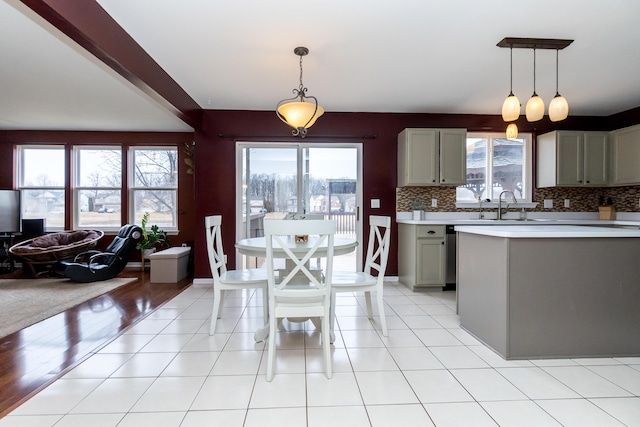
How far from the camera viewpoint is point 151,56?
280cm

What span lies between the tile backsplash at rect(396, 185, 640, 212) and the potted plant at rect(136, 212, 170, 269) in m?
3.86

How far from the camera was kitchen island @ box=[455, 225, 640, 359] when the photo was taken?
6.88 ft

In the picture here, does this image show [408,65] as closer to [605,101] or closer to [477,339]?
[477,339]

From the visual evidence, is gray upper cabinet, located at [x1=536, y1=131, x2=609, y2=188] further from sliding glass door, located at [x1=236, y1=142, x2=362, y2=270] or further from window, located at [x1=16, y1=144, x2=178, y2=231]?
window, located at [x1=16, y1=144, x2=178, y2=231]

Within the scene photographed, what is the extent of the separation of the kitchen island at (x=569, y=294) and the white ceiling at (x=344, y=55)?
1.54 m

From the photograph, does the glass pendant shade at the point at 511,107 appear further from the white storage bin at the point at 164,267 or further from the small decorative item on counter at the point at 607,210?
the white storage bin at the point at 164,267

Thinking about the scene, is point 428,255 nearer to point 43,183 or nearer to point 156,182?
point 156,182

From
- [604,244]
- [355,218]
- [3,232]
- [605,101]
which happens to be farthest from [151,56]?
[605,101]

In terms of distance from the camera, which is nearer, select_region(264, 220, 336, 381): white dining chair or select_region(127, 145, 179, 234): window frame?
select_region(264, 220, 336, 381): white dining chair

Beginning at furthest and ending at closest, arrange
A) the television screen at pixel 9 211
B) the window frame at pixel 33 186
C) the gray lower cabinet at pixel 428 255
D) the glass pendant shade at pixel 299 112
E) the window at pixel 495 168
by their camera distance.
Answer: the window frame at pixel 33 186
the television screen at pixel 9 211
the window at pixel 495 168
the gray lower cabinet at pixel 428 255
the glass pendant shade at pixel 299 112

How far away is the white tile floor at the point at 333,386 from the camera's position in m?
1.54

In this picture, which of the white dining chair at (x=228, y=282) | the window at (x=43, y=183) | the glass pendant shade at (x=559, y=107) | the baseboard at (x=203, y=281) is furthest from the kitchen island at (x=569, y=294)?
the window at (x=43, y=183)

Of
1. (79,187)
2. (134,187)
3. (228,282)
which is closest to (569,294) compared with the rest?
(228,282)

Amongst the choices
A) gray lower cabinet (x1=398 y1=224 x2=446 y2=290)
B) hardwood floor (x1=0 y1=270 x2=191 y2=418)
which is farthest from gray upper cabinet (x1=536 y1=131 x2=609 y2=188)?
hardwood floor (x1=0 y1=270 x2=191 y2=418)
